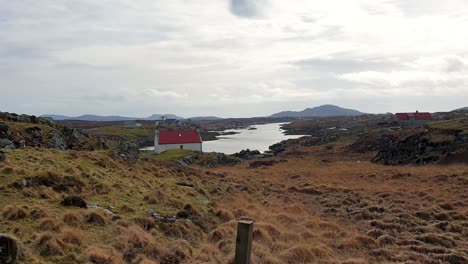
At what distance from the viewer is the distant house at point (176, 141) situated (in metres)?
83.0

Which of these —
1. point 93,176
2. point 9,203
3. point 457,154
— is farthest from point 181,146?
point 9,203

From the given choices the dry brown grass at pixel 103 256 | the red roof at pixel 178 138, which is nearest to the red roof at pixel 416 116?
the red roof at pixel 178 138

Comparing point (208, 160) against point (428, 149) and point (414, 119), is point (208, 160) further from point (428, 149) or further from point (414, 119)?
point (414, 119)

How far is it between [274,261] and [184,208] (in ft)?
23.2

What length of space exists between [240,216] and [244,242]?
36.3ft

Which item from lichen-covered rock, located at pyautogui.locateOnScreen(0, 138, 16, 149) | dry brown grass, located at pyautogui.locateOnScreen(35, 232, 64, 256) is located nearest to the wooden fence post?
dry brown grass, located at pyautogui.locateOnScreen(35, 232, 64, 256)

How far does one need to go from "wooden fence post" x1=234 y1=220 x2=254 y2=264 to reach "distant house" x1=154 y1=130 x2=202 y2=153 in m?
77.4

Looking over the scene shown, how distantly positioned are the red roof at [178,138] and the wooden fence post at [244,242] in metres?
77.8

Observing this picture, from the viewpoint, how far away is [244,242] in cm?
646

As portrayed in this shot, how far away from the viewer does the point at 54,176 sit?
17.0m

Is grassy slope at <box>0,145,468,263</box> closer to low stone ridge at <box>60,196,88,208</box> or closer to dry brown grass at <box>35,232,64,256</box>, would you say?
dry brown grass at <box>35,232,64,256</box>

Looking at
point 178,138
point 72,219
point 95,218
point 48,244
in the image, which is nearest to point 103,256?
point 48,244

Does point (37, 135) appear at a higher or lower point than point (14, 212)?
higher

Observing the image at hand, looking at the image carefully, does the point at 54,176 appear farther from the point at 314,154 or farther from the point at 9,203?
the point at 314,154
